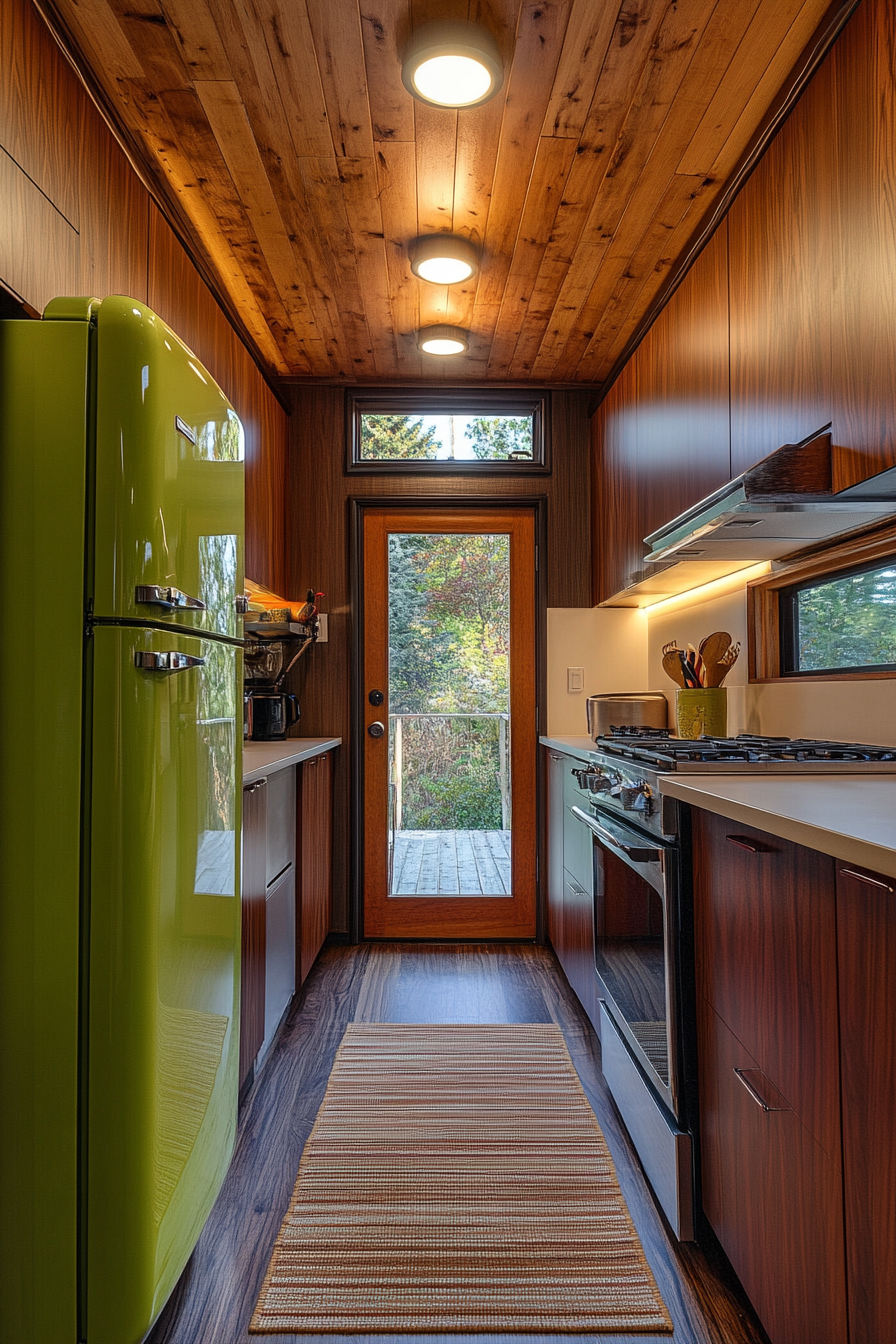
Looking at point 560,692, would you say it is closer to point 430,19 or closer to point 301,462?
point 301,462

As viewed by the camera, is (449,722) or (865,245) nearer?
(865,245)

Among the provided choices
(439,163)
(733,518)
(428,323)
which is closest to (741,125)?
(439,163)

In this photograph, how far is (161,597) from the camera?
4.20 feet

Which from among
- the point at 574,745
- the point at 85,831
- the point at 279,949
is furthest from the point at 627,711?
the point at 85,831

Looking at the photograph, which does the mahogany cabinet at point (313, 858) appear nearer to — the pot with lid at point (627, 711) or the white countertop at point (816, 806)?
the pot with lid at point (627, 711)

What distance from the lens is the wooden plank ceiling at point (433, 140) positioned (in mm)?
1723

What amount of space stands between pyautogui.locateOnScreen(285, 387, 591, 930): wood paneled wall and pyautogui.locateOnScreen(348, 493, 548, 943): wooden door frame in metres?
0.03

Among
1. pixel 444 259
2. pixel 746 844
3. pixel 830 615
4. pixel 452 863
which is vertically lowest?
pixel 452 863

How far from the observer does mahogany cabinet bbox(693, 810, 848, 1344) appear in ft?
3.43

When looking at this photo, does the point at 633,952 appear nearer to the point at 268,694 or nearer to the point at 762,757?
the point at 762,757

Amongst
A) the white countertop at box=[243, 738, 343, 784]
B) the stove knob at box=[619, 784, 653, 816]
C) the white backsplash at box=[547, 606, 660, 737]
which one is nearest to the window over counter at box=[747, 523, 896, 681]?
the stove knob at box=[619, 784, 653, 816]

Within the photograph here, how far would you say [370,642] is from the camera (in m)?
3.85

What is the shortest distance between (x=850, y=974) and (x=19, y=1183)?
3.78 ft

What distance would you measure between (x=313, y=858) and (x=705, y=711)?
5.07ft
